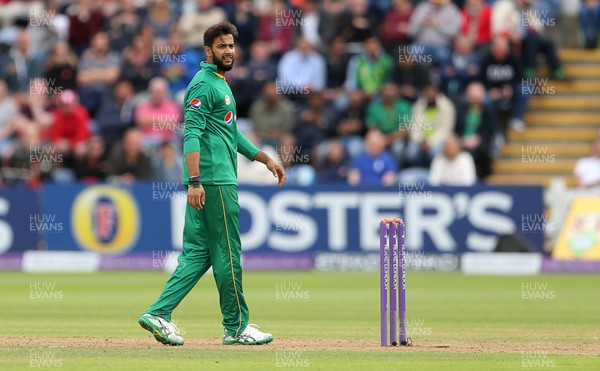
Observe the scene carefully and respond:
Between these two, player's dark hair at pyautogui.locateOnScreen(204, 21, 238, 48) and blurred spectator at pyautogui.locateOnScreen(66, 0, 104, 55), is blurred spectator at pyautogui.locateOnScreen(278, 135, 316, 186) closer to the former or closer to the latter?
blurred spectator at pyautogui.locateOnScreen(66, 0, 104, 55)

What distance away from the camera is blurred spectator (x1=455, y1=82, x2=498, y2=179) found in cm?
2405

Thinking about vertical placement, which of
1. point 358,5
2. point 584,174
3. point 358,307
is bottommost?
point 358,307

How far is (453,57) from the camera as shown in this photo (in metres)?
25.3

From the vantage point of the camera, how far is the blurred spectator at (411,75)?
2492cm

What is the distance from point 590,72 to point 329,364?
688 inches

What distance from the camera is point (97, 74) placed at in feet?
88.4

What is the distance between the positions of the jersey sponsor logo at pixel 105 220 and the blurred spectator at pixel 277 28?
4.52 m

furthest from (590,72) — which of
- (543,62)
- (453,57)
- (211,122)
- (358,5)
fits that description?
(211,122)

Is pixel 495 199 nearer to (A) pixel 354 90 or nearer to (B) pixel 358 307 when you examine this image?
(A) pixel 354 90

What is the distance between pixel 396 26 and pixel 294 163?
3365 millimetres

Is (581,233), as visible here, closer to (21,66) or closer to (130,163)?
(130,163)

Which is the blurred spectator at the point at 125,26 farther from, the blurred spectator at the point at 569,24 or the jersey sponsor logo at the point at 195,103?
the jersey sponsor logo at the point at 195,103

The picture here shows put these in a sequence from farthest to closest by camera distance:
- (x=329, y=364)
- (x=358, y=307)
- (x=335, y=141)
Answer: (x=335, y=141) → (x=358, y=307) → (x=329, y=364)

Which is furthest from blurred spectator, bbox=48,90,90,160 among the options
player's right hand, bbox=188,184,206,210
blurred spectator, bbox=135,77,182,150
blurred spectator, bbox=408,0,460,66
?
player's right hand, bbox=188,184,206,210
